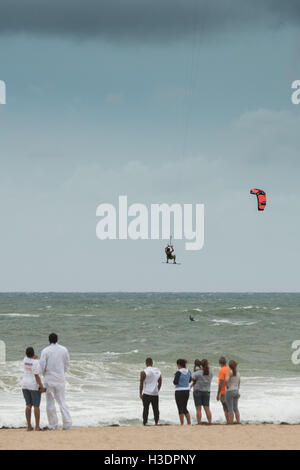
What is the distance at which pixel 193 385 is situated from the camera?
50.0 ft

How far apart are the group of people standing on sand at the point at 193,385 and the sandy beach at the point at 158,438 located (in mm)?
531

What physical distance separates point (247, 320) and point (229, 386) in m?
46.2

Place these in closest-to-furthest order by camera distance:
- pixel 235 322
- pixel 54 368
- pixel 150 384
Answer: pixel 54 368, pixel 150 384, pixel 235 322

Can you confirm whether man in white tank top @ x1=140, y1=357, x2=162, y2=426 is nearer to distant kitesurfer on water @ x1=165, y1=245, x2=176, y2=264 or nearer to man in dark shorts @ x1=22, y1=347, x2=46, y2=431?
man in dark shorts @ x1=22, y1=347, x2=46, y2=431

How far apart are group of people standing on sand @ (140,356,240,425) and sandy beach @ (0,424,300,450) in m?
0.53

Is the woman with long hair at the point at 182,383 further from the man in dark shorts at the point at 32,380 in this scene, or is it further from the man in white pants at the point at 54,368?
the man in dark shorts at the point at 32,380

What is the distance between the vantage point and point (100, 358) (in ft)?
103

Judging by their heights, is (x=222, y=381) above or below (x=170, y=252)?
below

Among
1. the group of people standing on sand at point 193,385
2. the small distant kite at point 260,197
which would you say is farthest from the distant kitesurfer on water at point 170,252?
the group of people standing on sand at point 193,385

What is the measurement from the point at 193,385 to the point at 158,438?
2188 millimetres

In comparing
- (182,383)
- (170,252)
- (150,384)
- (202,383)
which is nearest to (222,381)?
(202,383)

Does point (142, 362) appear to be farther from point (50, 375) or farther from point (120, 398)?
point (50, 375)
